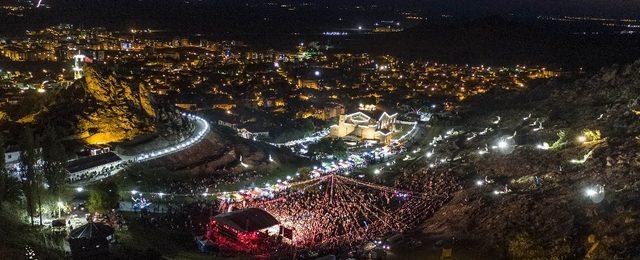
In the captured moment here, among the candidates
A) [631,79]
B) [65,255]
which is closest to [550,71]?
[631,79]

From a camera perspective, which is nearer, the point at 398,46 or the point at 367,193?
the point at 367,193

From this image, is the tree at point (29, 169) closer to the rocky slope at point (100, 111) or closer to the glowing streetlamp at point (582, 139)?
the rocky slope at point (100, 111)

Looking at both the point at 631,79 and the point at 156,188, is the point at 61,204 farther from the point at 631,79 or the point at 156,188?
the point at 631,79

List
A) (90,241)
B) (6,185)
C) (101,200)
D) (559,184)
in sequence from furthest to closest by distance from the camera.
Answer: (101,200)
(6,185)
(559,184)
(90,241)

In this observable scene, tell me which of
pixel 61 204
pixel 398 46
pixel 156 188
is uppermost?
pixel 61 204

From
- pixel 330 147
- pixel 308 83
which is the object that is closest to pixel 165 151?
pixel 330 147

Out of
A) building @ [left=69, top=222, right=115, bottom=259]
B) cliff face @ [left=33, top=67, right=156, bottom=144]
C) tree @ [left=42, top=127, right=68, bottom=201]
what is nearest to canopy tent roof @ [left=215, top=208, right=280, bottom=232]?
building @ [left=69, top=222, right=115, bottom=259]

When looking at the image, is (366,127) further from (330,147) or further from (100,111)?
(100,111)

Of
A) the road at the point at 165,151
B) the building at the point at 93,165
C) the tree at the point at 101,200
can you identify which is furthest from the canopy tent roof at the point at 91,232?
the building at the point at 93,165
